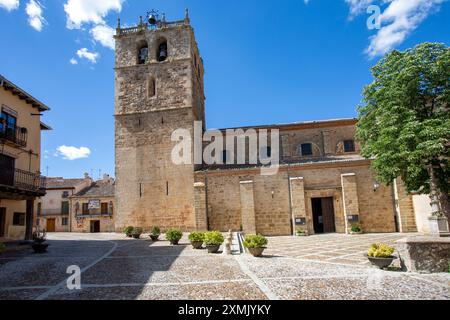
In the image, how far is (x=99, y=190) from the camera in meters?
38.0

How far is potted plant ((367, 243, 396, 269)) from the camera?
26.4 ft

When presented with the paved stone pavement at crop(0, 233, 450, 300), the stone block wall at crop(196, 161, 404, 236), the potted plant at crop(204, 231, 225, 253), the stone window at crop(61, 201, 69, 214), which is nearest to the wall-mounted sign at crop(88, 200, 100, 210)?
the stone window at crop(61, 201, 69, 214)

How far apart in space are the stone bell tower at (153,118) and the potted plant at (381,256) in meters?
14.1

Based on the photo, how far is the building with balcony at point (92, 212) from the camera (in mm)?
35938

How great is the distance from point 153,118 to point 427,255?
20.1m

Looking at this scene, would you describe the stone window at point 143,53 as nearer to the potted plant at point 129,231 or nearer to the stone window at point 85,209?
the potted plant at point 129,231

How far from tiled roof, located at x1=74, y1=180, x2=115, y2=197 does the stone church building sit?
628 inches

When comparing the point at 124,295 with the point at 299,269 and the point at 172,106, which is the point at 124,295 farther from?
the point at 172,106

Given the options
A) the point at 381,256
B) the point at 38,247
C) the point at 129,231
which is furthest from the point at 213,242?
the point at 129,231

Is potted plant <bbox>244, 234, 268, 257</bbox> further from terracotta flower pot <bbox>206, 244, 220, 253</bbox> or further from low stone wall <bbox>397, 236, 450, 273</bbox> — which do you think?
low stone wall <bbox>397, 236, 450, 273</bbox>

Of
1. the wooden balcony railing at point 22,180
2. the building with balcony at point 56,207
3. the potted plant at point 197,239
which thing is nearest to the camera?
the potted plant at point 197,239

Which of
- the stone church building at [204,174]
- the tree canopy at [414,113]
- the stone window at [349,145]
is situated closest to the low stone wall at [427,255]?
the tree canopy at [414,113]

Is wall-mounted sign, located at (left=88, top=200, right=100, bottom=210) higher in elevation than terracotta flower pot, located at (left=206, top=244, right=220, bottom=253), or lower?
higher
